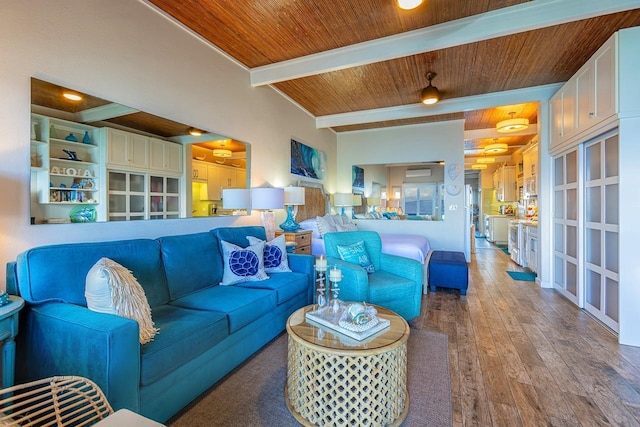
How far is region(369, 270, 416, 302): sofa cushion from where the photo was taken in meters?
2.74

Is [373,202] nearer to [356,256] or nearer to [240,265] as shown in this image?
[356,256]

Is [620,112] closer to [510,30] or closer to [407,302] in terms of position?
[510,30]

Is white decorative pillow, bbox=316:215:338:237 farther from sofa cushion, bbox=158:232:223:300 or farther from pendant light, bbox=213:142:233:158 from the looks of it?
sofa cushion, bbox=158:232:223:300

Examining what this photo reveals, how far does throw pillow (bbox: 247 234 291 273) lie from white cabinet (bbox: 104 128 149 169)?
1.16m

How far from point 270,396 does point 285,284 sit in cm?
93

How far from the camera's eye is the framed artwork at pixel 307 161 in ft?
16.2

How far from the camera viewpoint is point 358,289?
2.64 meters

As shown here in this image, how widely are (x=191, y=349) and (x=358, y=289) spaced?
56.4 inches

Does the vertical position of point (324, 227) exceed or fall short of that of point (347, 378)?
it exceeds it

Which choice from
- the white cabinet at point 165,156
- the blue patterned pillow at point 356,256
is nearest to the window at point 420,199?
the blue patterned pillow at point 356,256

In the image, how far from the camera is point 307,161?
5.39 metres

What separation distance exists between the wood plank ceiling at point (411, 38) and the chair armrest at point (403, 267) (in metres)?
2.10

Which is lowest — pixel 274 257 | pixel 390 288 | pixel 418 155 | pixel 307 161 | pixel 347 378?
pixel 347 378

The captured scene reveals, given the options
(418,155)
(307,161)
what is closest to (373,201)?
(418,155)
